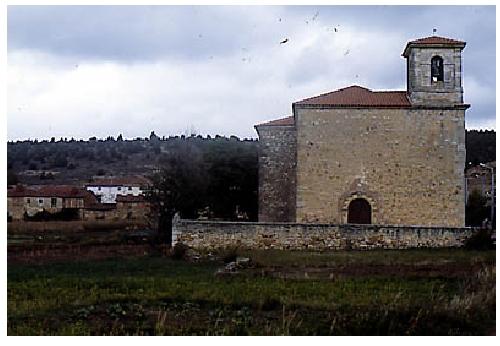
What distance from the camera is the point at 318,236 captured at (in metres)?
17.6

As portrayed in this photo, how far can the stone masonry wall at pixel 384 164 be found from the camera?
66.8 ft

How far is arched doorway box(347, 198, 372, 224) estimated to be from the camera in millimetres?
20625

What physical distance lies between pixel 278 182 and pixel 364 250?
6.31m

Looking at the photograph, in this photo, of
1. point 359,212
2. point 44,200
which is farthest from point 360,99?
point 44,200

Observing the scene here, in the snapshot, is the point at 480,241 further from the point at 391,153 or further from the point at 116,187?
the point at 116,187

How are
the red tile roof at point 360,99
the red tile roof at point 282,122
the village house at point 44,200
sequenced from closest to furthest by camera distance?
the village house at point 44,200
the red tile roof at point 360,99
the red tile roof at point 282,122

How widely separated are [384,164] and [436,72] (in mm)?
3128

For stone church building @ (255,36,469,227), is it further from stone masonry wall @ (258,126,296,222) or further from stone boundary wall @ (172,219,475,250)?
stone boundary wall @ (172,219,475,250)

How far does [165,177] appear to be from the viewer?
2398 cm

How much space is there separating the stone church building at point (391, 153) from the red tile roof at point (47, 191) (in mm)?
6447

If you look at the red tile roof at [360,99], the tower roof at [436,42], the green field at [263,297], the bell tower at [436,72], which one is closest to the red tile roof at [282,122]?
the red tile roof at [360,99]

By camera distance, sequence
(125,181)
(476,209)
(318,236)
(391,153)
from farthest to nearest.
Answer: (125,181), (476,209), (391,153), (318,236)

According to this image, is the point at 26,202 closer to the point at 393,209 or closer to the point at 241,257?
the point at 241,257

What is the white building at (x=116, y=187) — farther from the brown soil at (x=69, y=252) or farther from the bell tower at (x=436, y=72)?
the bell tower at (x=436, y=72)
